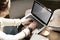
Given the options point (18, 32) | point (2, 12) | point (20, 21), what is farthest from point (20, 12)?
point (2, 12)

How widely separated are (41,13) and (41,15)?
0.8 inches

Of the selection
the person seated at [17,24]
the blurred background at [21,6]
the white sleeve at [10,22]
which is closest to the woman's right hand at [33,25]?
the person seated at [17,24]

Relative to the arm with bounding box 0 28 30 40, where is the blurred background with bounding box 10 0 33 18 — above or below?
above

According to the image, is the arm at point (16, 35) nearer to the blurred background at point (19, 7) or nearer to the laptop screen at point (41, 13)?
the laptop screen at point (41, 13)

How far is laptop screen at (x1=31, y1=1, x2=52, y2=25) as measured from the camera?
1.40 meters

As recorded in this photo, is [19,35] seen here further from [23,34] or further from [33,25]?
[33,25]

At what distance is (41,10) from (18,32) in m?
0.31

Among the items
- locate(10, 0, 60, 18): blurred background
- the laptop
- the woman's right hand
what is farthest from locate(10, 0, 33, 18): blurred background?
the woman's right hand

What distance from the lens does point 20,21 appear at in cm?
149

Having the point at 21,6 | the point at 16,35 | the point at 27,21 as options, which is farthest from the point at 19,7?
the point at 16,35

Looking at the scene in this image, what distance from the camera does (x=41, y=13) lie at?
1458 millimetres

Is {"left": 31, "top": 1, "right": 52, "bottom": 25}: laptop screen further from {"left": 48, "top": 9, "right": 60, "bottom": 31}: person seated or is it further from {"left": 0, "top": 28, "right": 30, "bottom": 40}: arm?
{"left": 0, "top": 28, "right": 30, "bottom": 40}: arm

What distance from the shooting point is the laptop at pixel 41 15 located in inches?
55.1

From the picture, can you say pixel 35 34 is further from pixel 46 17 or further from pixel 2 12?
pixel 2 12
